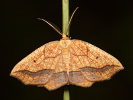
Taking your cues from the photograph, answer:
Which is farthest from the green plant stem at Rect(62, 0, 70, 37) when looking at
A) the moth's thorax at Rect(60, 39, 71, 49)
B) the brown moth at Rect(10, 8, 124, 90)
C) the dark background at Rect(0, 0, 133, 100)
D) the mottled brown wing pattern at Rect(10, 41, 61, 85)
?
the dark background at Rect(0, 0, 133, 100)

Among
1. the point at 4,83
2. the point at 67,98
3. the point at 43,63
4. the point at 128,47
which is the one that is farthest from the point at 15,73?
the point at 128,47

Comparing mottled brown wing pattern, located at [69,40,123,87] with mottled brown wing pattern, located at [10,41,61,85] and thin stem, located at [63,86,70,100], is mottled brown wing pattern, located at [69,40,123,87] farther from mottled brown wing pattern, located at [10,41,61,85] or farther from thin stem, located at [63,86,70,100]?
thin stem, located at [63,86,70,100]

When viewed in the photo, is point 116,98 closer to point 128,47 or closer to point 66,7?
point 128,47

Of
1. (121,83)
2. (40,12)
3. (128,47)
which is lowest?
(121,83)

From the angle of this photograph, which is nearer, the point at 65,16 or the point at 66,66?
the point at 65,16

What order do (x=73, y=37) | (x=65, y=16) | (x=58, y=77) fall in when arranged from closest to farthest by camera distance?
(x=65, y=16) < (x=58, y=77) < (x=73, y=37)

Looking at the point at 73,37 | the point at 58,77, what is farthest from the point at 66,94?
the point at 73,37

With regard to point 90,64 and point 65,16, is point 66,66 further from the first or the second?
point 65,16
